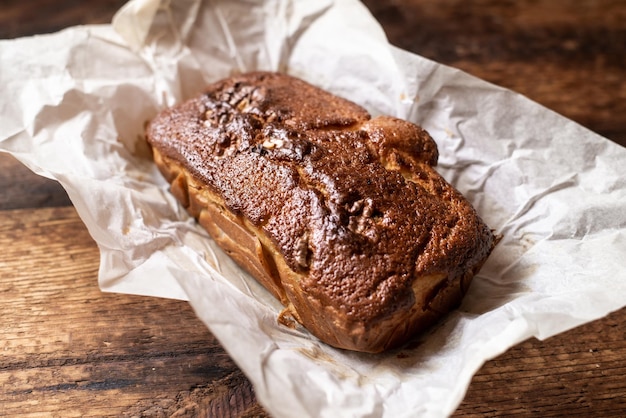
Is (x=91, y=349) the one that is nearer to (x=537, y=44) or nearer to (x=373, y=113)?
(x=373, y=113)

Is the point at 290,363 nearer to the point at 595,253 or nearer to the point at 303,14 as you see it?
the point at 595,253

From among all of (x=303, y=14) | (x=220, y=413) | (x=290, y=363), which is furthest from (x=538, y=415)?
(x=303, y=14)

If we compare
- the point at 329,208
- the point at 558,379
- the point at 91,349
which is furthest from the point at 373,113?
the point at 91,349

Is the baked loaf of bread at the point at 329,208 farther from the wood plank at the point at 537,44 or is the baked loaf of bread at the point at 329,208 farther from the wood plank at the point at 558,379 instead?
the wood plank at the point at 537,44

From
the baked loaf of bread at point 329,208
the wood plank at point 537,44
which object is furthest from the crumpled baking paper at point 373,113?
the wood plank at point 537,44

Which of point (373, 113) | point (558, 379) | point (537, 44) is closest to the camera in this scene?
point (558, 379)
